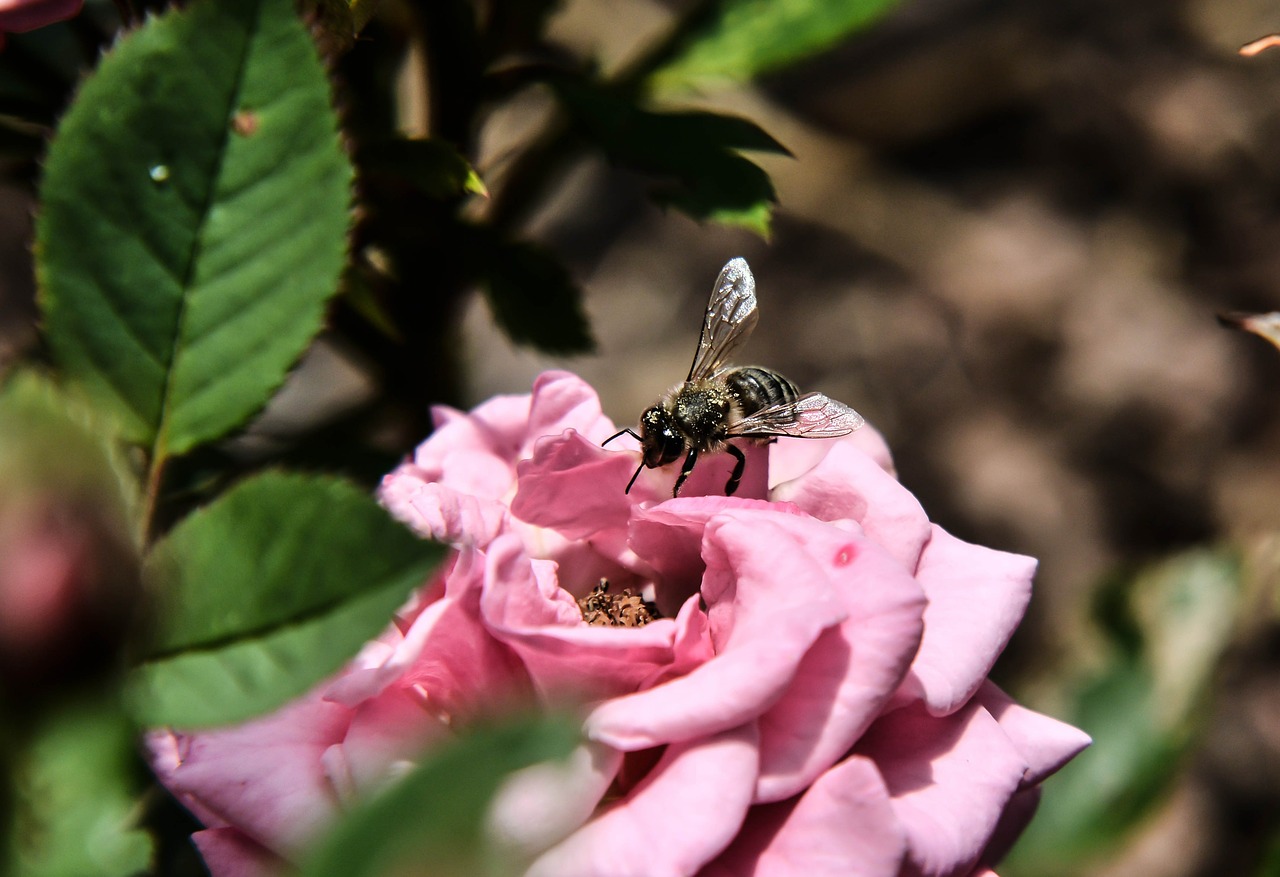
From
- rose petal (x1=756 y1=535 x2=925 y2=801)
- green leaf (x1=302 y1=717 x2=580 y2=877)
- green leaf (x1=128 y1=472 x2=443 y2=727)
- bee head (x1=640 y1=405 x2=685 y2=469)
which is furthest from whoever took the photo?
bee head (x1=640 y1=405 x2=685 y2=469)

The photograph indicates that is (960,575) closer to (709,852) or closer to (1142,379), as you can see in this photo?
(709,852)

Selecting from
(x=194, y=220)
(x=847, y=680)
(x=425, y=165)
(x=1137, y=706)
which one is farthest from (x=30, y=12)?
(x=1137, y=706)

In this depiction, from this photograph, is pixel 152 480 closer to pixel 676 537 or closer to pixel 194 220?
pixel 194 220

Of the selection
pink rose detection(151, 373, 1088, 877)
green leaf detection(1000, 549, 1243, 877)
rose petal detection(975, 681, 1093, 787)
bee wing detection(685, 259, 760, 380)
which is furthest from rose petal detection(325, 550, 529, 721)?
green leaf detection(1000, 549, 1243, 877)

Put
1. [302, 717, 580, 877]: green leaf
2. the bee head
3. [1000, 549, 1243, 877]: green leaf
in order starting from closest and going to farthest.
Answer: [302, 717, 580, 877]: green leaf < the bee head < [1000, 549, 1243, 877]: green leaf

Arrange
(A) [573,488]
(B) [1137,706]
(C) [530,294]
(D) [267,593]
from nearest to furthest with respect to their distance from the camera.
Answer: (D) [267,593] → (A) [573,488] → (C) [530,294] → (B) [1137,706]

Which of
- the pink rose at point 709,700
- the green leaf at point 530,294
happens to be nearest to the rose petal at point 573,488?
the pink rose at point 709,700

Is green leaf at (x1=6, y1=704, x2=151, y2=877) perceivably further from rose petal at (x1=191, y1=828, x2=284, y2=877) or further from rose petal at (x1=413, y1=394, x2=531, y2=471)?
rose petal at (x1=413, y1=394, x2=531, y2=471)

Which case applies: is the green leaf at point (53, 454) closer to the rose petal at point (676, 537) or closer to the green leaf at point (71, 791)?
the green leaf at point (71, 791)
